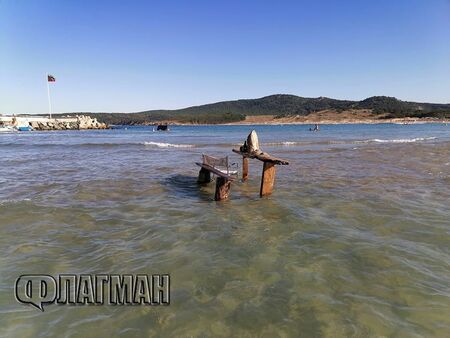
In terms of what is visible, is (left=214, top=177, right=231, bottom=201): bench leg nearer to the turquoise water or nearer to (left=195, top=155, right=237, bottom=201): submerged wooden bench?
(left=195, top=155, right=237, bottom=201): submerged wooden bench

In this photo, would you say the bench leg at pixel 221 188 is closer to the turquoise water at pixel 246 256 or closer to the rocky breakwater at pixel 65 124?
the turquoise water at pixel 246 256

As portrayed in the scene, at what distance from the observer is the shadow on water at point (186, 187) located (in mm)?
11523

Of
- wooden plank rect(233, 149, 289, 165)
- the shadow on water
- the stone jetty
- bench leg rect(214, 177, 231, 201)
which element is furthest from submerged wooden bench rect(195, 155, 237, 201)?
the stone jetty

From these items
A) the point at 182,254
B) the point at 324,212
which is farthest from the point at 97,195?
the point at 324,212

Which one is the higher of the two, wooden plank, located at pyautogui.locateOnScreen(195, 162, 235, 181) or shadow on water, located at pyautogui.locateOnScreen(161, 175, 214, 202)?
wooden plank, located at pyautogui.locateOnScreen(195, 162, 235, 181)

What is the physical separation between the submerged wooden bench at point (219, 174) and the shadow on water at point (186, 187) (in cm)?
38

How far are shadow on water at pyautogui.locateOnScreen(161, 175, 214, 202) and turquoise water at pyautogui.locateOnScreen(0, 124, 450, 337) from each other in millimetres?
138

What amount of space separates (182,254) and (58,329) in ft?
8.25

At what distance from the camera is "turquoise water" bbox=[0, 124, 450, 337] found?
169 inches

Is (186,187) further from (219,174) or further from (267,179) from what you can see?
(267,179)

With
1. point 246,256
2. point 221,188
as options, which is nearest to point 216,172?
point 221,188

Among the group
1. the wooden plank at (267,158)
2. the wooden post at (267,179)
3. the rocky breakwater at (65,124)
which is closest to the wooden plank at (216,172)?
the wooden post at (267,179)

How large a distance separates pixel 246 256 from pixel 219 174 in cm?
492

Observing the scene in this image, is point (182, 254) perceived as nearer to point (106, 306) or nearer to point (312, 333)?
point (106, 306)
